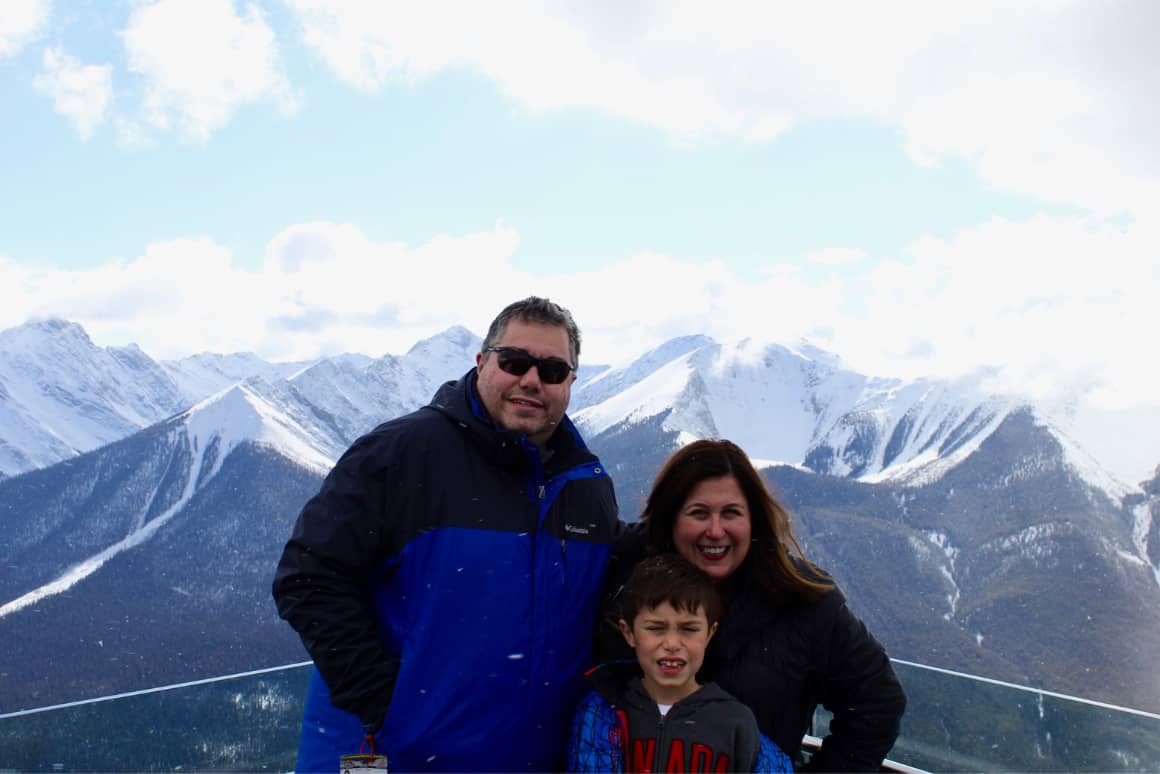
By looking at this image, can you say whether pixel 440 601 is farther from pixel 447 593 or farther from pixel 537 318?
pixel 537 318

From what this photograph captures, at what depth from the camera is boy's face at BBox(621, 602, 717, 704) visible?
9.55 ft

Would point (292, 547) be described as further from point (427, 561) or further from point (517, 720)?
point (517, 720)

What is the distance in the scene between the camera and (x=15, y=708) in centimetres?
9700

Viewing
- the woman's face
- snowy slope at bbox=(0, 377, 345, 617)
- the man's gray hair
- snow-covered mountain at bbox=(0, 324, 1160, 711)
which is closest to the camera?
the woman's face

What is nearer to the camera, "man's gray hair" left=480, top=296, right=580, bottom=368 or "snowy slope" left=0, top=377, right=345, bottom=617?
"man's gray hair" left=480, top=296, right=580, bottom=368

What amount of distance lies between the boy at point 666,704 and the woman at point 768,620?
0.14m

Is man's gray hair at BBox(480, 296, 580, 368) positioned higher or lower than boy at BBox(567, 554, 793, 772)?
higher

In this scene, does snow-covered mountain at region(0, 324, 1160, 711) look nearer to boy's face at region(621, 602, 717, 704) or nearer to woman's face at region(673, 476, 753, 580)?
woman's face at region(673, 476, 753, 580)

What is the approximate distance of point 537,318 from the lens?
337 centimetres

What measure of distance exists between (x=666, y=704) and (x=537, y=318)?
1.40 m

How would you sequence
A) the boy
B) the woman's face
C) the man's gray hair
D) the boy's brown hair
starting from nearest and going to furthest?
the boy
the boy's brown hair
the woman's face
the man's gray hair

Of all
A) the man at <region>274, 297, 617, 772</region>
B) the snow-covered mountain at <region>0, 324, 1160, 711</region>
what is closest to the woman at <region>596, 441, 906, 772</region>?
the man at <region>274, 297, 617, 772</region>

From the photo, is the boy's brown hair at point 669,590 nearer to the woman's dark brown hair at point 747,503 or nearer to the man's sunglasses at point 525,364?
the woman's dark brown hair at point 747,503

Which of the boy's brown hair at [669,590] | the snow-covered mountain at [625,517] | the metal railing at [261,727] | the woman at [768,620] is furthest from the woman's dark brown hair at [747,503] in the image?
the snow-covered mountain at [625,517]
